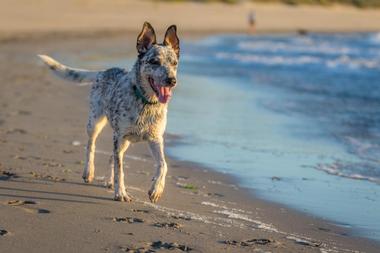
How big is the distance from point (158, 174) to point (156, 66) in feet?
3.14

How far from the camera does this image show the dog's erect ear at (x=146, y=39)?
24.8ft

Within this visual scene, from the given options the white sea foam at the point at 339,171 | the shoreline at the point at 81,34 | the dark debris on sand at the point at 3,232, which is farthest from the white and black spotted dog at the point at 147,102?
the shoreline at the point at 81,34

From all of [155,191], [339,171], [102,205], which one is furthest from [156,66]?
[339,171]

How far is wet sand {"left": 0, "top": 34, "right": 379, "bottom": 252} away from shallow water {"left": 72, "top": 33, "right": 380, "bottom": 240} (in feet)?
1.47

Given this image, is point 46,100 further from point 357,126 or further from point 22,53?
point 22,53

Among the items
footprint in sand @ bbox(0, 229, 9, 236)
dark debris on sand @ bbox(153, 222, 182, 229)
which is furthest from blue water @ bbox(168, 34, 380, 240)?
footprint in sand @ bbox(0, 229, 9, 236)

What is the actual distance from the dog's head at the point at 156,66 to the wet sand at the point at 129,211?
968 millimetres

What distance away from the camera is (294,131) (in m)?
12.2

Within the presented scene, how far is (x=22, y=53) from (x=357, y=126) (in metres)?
14.3

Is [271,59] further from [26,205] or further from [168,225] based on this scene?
[168,225]

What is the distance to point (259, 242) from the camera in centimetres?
608

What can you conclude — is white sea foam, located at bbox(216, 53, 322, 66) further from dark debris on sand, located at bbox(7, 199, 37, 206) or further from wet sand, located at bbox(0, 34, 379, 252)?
dark debris on sand, located at bbox(7, 199, 37, 206)

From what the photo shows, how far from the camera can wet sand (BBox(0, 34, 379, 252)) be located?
5766mm

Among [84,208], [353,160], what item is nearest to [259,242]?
[84,208]
